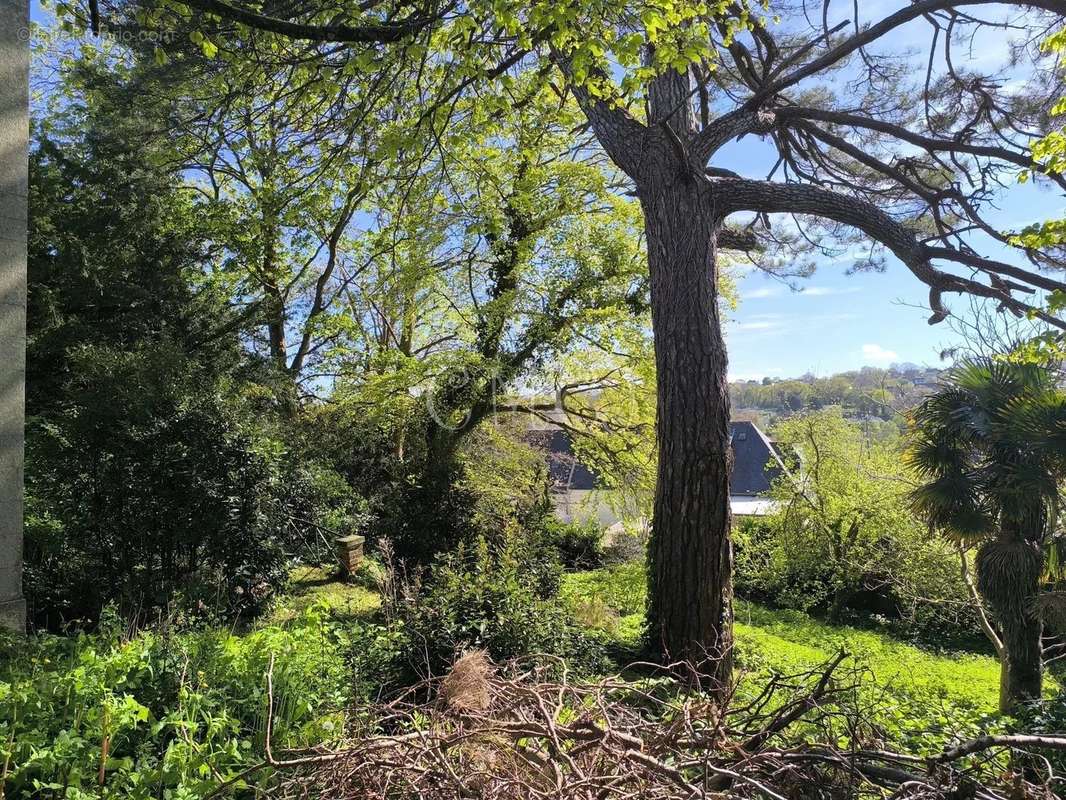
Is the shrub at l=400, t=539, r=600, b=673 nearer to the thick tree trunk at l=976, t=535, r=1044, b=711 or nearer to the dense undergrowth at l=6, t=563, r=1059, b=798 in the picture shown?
the dense undergrowth at l=6, t=563, r=1059, b=798

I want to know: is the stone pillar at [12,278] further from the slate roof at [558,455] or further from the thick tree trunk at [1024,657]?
the thick tree trunk at [1024,657]

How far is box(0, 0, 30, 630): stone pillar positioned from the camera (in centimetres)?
488

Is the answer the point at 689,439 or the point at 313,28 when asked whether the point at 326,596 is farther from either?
the point at 313,28

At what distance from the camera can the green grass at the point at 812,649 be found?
20.1ft

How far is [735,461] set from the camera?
9.83 meters

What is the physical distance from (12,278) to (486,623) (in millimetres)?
4710

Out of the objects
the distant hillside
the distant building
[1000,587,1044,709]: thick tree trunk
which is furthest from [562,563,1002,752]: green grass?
the distant hillside

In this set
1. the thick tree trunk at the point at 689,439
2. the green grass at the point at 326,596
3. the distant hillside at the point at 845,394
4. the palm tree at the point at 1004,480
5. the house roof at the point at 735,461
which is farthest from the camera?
the house roof at the point at 735,461

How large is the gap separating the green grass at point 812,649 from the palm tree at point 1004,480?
3.13 ft

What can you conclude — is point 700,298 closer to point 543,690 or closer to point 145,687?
point 543,690

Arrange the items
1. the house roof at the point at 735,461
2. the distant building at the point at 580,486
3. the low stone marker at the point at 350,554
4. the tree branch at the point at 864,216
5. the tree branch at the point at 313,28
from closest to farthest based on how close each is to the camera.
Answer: the tree branch at the point at 313,28, the tree branch at the point at 864,216, the low stone marker at the point at 350,554, the distant building at the point at 580,486, the house roof at the point at 735,461

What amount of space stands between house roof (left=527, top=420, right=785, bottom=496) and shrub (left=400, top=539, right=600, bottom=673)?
217cm

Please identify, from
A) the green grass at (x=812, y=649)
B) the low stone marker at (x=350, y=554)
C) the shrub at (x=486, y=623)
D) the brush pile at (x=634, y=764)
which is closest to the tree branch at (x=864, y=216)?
the green grass at (x=812, y=649)

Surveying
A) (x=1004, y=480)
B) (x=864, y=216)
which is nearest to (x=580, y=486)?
(x=1004, y=480)
